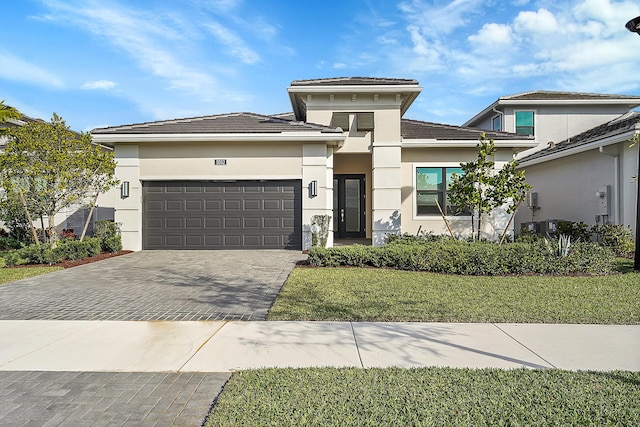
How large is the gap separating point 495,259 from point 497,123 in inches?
527

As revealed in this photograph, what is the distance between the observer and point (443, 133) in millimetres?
14422

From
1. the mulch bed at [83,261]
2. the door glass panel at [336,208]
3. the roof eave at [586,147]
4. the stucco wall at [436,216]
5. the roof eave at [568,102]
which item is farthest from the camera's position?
the roof eave at [568,102]

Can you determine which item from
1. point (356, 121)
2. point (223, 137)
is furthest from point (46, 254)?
point (356, 121)

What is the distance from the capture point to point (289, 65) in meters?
16.0

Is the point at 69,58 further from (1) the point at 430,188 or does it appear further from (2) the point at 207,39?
(1) the point at 430,188

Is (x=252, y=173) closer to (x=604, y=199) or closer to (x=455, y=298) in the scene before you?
(x=455, y=298)

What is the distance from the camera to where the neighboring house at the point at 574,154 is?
479 inches

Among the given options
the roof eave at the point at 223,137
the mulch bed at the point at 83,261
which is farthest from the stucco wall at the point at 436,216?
the mulch bed at the point at 83,261

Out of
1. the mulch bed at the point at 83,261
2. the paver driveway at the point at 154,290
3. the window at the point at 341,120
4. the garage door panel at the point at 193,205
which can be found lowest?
the paver driveway at the point at 154,290

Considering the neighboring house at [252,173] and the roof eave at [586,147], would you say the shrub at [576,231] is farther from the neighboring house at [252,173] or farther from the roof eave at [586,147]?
the roof eave at [586,147]

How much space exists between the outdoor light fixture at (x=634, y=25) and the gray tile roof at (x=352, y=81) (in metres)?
6.66

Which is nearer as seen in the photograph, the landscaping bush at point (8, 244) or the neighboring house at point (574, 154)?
the neighboring house at point (574, 154)

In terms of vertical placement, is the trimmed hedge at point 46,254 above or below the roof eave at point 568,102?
below

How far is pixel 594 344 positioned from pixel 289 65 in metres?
14.7
